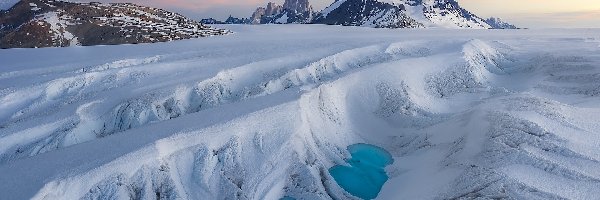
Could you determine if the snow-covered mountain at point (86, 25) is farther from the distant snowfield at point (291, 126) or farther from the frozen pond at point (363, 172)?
the frozen pond at point (363, 172)

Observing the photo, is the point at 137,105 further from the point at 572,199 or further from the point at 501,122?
the point at 572,199

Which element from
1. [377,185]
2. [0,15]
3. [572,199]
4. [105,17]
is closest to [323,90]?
[377,185]

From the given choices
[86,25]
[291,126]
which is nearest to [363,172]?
[291,126]

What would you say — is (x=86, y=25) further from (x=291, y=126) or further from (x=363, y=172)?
(x=363, y=172)

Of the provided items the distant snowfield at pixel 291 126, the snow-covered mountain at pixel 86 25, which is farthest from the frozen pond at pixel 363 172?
the snow-covered mountain at pixel 86 25

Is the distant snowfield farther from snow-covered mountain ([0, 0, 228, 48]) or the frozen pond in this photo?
snow-covered mountain ([0, 0, 228, 48])

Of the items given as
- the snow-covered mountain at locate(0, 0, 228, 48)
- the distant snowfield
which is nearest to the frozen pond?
the distant snowfield
